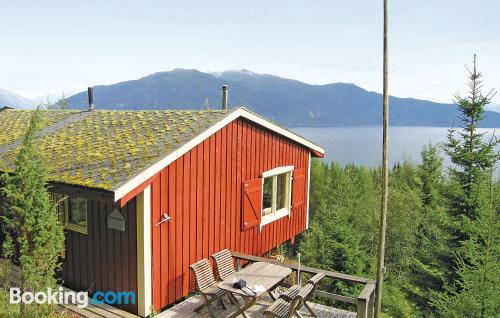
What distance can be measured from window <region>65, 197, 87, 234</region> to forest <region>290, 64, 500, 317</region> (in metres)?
10.4

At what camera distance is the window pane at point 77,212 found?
848 centimetres

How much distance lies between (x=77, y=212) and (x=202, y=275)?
3299 millimetres

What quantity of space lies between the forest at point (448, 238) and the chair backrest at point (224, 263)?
6948 mm

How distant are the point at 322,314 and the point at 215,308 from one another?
88.8 inches

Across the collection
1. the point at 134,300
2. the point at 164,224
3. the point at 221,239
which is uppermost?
the point at 164,224

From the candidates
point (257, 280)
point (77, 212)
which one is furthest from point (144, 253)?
point (77, 212)

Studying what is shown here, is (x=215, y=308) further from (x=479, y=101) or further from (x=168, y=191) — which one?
(x=479, y=101)

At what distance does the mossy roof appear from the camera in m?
7.25

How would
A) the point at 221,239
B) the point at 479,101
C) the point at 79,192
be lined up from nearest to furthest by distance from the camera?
the point at 79,192, the point at 221,239, the point at 479,101

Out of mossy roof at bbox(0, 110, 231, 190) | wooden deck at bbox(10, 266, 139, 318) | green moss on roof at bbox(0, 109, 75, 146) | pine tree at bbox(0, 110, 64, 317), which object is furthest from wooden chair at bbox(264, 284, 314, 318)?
green moss on roof at bbox(0, 109, 75, 146)

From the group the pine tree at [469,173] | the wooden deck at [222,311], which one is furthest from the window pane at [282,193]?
the pine tree at [469,173]

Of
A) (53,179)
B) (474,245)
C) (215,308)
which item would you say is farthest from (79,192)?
(474,245)

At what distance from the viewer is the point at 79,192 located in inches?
275

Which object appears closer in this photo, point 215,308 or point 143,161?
point 143,161
